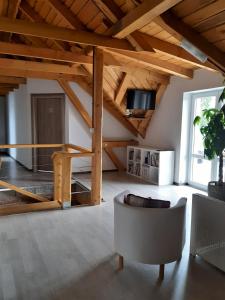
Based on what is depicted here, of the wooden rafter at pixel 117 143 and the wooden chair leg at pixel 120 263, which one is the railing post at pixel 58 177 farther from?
the wooden rafter at pixel 117 143

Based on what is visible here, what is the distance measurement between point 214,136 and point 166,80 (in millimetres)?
3256

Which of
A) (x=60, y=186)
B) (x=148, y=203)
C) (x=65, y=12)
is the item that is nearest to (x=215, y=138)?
(x=148, y=203)

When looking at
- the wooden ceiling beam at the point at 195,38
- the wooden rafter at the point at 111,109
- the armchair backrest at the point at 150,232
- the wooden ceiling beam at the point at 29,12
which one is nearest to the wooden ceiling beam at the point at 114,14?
the wooden ceiling beam at the point at 195,38

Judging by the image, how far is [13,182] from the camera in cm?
589

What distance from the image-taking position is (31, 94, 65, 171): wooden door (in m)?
6.80

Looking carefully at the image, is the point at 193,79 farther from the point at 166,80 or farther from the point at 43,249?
the point at 43,249

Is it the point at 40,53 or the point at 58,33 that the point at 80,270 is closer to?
the point at 58,33

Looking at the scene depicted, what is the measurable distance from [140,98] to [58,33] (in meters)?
2.93

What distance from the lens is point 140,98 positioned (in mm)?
5992

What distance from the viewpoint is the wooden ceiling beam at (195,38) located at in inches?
119

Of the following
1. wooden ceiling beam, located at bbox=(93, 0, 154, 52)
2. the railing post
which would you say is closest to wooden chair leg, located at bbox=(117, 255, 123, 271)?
the railing post

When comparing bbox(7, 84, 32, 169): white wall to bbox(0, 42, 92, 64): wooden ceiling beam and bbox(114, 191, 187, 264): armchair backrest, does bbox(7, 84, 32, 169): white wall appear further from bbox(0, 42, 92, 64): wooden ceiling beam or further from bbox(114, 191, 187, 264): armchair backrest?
bbox(114, 191, 187, 264): armchair backrest

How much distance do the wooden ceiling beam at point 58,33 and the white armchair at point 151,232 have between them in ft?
7.78

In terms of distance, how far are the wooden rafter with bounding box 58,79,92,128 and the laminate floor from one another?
3.44 m
